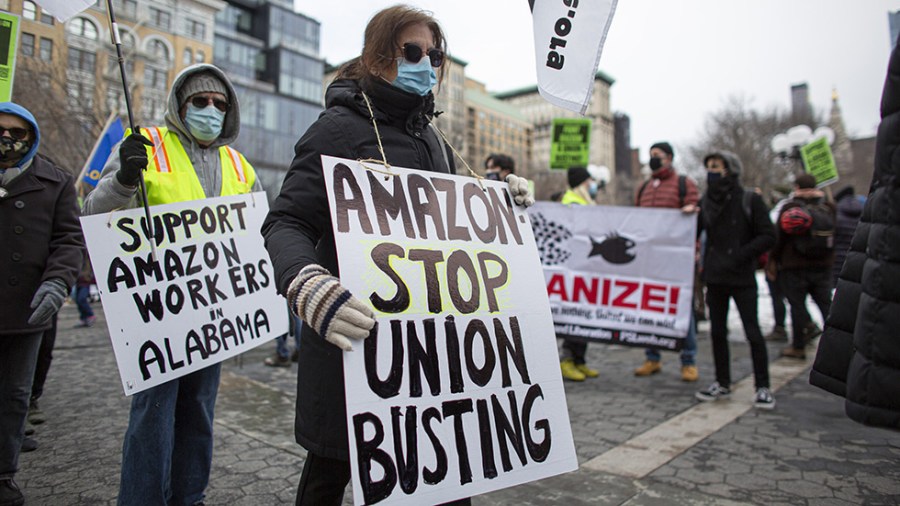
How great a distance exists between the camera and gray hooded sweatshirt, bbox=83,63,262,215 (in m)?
2.41

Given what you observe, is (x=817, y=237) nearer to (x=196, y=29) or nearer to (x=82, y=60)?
(x=82, y=60)

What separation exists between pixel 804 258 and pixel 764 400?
294 centimetres

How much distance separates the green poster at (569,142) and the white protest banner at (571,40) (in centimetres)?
680

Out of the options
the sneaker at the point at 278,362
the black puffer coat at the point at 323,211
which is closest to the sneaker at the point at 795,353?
the sneaker at the point at 278,362

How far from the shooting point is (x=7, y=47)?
331cm

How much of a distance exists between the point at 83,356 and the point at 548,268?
17.3ft

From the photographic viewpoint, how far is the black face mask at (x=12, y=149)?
2992mm

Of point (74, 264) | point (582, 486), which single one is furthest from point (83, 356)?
point (582, 486)

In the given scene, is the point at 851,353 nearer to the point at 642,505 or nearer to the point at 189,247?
the point at 642,505

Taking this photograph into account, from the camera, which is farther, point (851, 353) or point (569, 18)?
point (569, 18)

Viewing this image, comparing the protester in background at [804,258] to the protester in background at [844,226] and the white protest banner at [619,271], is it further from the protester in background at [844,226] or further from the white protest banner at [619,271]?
the white protest banner at [619,271]

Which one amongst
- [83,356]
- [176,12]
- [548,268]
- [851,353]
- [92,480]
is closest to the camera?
[851,353]

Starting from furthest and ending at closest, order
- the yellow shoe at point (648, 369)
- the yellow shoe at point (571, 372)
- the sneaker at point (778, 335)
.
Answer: the sneaker at point (778, 335) → the yellow shoe at point (648, 369) → the yellow shoe at point (571, 372)

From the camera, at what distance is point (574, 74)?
2.42m
